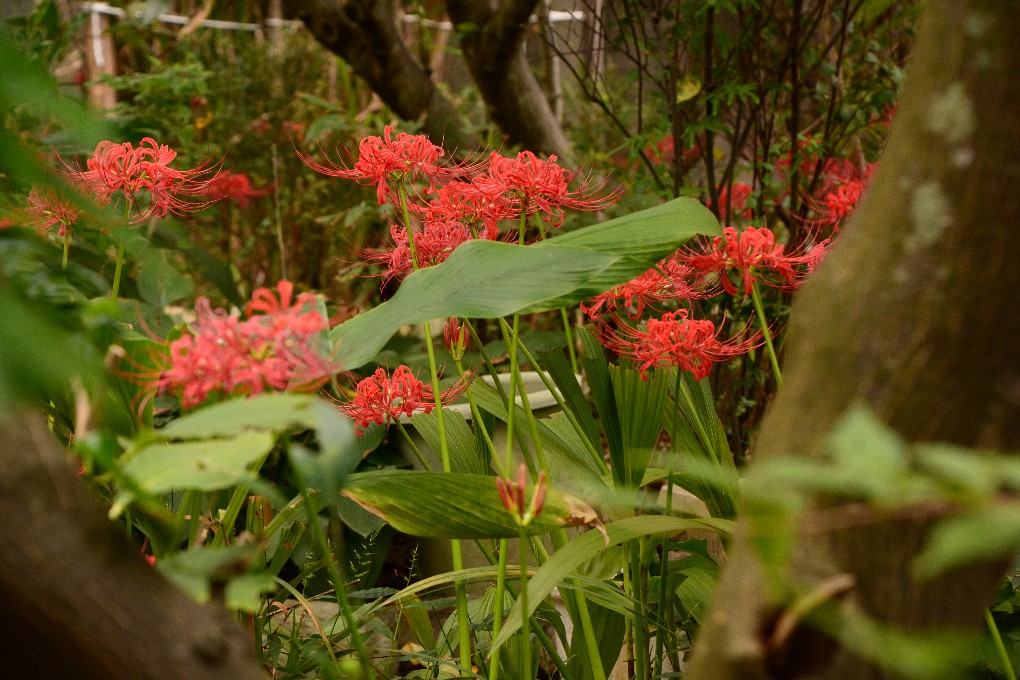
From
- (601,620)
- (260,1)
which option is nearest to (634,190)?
(601,620)

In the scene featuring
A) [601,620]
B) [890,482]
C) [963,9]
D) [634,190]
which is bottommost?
[601,620]

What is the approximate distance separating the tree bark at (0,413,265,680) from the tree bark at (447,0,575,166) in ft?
5.34

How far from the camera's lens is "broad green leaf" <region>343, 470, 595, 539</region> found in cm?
59

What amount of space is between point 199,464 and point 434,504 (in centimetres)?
24

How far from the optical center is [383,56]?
81.7 inches

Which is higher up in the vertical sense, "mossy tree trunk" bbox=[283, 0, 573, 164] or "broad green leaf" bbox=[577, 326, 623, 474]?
"mossy tree trunk" bbox=[283, 0, 573, 164]

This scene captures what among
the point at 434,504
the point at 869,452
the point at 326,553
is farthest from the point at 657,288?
the point at 869,452

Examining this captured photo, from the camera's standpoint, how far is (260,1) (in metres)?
3.47

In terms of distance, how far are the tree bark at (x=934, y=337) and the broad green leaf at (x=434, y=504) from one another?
22cm

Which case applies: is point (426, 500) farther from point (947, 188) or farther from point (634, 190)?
point (634, 190)

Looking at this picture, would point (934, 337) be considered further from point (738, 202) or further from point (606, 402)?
point (738, 202)

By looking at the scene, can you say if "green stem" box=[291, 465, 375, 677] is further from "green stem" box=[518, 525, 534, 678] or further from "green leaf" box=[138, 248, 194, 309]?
"green leaf" box=[138, 248, 194, 309]

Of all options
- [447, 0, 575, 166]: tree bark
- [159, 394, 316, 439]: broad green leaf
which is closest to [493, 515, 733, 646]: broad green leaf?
[159, 394, 316, 439]: broad green leaf

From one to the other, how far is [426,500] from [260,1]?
10.9 feet
